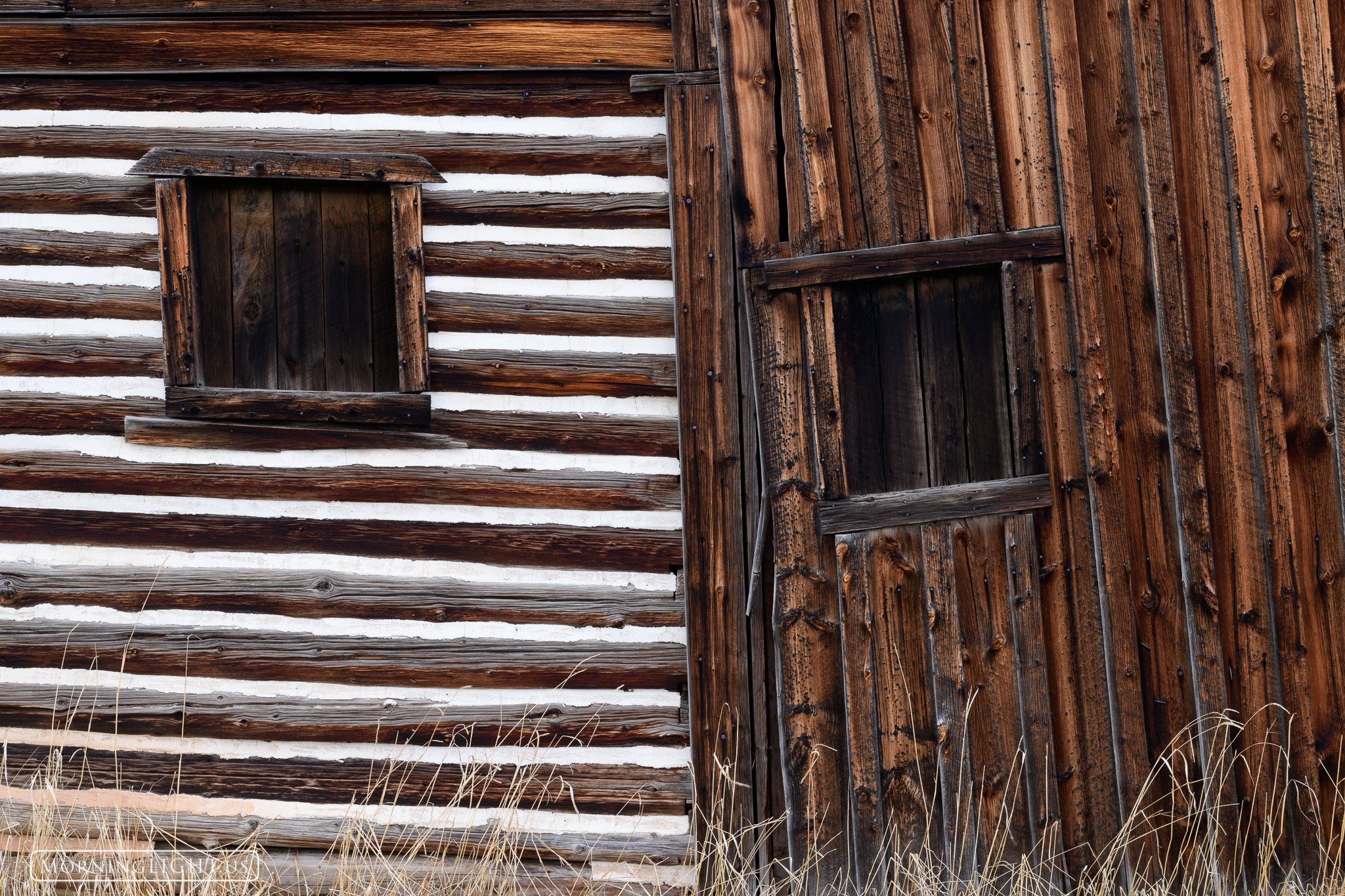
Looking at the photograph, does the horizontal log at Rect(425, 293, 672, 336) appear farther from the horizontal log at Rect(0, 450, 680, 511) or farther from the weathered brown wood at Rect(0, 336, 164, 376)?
the weathered brown wood at Rect(0, 336, 164, 376)

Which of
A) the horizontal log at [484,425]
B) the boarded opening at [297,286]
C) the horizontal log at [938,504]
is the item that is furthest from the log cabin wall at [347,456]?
the horizontal log at [938,504]

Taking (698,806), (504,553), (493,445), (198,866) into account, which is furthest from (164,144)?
(698,806)

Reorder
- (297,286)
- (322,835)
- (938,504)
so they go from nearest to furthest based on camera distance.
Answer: (938,504) < (322,835) < (297,286)

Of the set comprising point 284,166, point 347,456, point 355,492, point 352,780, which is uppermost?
point 284,166

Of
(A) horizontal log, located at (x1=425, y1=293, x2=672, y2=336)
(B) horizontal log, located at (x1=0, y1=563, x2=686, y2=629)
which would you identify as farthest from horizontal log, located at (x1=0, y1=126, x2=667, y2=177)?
(B) horizontal log, located at (x1=0, y1=563, x2=686, y2=629)

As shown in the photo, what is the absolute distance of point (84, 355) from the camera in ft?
10.9

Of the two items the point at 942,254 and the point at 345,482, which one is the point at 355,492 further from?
the point at 942,254

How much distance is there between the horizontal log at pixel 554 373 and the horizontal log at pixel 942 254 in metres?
0.73

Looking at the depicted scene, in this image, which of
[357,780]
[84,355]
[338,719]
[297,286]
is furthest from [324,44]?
[357,780]

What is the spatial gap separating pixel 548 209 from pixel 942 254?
152 cm

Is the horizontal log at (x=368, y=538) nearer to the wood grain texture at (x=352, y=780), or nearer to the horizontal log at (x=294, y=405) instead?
the horizontal log at (x=294, y=405)

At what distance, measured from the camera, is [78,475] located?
10.8ft

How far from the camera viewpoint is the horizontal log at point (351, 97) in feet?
10.8

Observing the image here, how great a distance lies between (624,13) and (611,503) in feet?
6.38
